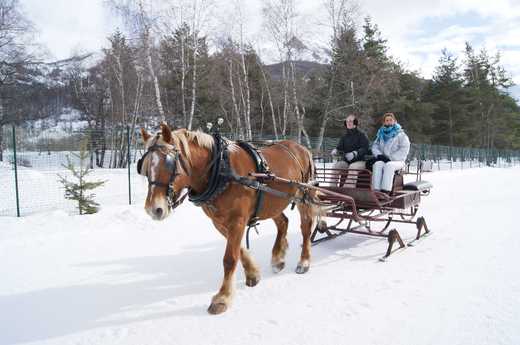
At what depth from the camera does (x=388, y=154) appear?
5.14 m

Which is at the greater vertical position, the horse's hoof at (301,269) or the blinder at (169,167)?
the blinder at (169,167)

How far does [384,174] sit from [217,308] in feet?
10.2

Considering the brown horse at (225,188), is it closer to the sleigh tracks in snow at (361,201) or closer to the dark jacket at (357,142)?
the sleigh tracks in snow at (361,201)

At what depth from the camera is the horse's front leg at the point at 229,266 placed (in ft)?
9.66

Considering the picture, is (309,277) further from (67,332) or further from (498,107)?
(498,107)

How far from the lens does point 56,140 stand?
15.1 meters

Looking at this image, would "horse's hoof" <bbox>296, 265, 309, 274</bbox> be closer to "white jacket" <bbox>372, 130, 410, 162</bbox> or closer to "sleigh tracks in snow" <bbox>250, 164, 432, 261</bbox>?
"sleigh tracks in snow" <bbox>250, 164, 432, 261</bbox>

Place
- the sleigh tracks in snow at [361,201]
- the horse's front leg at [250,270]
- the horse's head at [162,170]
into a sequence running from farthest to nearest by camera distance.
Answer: the sleigh tracks in snow at [361,201]
the horse's front leg at [250,270]
the horse's head at [162,170]

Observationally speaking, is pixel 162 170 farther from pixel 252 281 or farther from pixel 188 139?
pixel 252 281

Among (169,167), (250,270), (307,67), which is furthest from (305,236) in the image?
(307,67)

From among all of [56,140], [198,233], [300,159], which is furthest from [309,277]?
[56,140]

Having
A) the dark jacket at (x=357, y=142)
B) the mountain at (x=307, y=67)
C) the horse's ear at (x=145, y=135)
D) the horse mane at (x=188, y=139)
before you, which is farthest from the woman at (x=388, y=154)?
the mountain at (x=307, y=67)

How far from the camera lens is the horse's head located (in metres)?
2.58

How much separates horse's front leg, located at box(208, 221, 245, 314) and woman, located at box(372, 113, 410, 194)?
2625 mm
